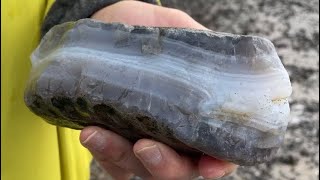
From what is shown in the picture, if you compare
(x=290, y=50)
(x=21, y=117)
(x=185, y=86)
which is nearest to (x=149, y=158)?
(x=185, y=86)

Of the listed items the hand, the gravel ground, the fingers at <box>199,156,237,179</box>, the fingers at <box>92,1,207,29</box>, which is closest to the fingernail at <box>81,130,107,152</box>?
the hand

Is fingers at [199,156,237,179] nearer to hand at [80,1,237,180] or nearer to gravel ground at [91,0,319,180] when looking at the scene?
hand at [80,1,237,180]

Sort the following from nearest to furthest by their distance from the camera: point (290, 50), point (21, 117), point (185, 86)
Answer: point (185, 86) → point (21, 117) → point (290, 50)

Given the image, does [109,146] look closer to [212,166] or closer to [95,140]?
[95,140]

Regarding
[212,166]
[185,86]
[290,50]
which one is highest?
[185,86]

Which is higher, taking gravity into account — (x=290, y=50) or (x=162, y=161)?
(x=162, y=161)

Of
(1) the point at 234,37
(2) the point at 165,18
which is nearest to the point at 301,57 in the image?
(2) the point at 165,18

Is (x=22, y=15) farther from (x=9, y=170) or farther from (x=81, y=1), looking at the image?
(x=9, y=170)

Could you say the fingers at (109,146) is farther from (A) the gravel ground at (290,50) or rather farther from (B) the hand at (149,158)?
(A) the gravel ground at (290,50)
